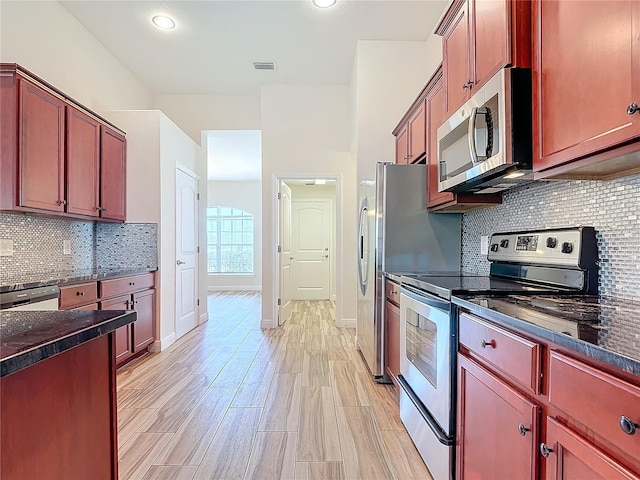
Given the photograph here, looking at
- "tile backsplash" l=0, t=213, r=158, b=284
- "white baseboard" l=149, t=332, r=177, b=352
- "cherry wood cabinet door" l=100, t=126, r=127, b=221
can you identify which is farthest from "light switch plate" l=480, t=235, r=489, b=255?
"cherry wood cabinet door" l=100, t=126, r=127, b=221

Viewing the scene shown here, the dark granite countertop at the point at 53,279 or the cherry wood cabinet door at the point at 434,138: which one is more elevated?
the cherry wood cabinet door at the point at 434,138

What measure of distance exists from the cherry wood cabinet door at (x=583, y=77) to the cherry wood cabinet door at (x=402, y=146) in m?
1.73

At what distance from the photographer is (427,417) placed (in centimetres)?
164

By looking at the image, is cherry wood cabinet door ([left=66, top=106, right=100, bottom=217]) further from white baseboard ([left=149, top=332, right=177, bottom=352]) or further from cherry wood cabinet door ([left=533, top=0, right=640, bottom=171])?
cherry wood cabinet door ([left=533, top=0, right=640, bottom=171])

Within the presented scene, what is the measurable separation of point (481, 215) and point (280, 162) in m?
2.82

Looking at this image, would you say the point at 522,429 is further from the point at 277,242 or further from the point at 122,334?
the point at 277,242

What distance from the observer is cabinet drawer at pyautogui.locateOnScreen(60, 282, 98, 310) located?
2383 millimetres

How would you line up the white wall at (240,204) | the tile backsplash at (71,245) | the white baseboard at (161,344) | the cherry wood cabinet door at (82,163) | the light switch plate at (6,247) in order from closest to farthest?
the light switch plate at (6,247)
the tile backsplash at (71,245)
the cherry wood cabinet door at (82,163)
the white baseboard at (161,344)
the white wall at (240,204)

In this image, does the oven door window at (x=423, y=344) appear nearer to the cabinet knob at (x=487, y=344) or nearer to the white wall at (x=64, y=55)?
the cabinet knob at (x=487, y=344)

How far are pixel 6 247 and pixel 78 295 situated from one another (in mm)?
629

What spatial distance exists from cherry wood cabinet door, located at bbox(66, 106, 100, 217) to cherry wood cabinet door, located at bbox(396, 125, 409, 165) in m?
2.72

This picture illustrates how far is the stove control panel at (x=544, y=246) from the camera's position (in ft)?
4.64

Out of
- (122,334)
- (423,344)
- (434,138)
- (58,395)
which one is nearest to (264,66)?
(434,138)

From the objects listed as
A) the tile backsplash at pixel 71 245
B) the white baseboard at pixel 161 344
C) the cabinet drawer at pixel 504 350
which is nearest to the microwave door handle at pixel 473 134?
the cabinet drawer at pixel 504 350
